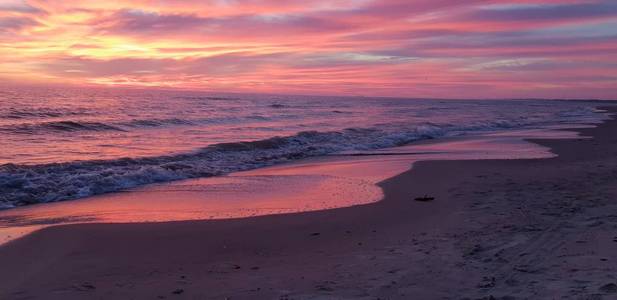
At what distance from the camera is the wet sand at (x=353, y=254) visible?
5188mm

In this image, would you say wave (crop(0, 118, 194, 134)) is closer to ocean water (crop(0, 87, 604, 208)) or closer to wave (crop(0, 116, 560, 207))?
ocean water (crop(0, 87, 604, 208))

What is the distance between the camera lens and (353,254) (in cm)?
652

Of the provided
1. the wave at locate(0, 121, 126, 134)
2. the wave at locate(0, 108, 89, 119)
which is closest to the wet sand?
the wave at locate(0, 121, 126, 134)

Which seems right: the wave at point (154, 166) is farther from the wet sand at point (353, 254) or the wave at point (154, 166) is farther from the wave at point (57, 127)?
the wet sand at point (353, 254)

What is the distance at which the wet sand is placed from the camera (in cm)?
519

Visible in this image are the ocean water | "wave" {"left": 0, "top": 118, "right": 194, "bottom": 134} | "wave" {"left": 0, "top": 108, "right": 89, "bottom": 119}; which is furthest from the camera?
"wave" {"left": 0, "top": 108, "right": 89, "bottom": 119}

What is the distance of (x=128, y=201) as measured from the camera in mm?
10742

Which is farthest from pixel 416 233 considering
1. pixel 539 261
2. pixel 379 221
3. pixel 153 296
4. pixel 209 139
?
pixel 209 139

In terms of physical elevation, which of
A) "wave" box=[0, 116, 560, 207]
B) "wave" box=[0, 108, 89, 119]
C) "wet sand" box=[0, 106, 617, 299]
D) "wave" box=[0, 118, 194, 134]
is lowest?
"wet sand" box=[0, 106, 617, 299]

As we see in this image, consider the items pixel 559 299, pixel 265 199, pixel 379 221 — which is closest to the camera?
A: pixel 559 299

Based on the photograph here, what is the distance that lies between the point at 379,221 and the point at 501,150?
44.1ft

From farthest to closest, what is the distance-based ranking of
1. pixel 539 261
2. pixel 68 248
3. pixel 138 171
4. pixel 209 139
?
pixel 209 139 < pixel 138 171 < pixel 68 248 < pixel 539 261

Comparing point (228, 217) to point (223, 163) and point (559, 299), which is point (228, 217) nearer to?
point (559, 299)

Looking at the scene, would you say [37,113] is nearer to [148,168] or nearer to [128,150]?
[128,150]
